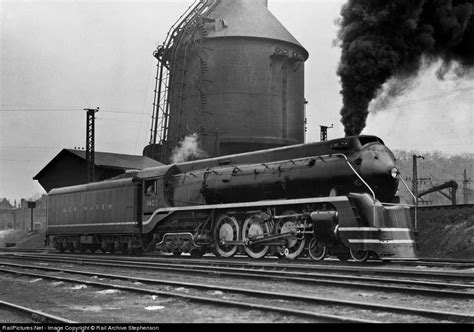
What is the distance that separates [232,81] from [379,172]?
928 inches

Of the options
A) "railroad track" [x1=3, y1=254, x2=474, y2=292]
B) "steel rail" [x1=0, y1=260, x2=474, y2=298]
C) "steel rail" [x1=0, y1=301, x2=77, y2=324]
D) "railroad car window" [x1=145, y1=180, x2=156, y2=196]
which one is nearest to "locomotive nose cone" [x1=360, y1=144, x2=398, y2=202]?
"railroad track" [x1=3, y1=254, x2=474, y2=292]

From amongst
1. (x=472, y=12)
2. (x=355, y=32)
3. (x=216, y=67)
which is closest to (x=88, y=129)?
(x=216, y=67)

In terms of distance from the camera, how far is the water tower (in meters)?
36.0

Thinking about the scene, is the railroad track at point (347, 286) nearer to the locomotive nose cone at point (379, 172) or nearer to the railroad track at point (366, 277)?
the railroad track at point (366, 277)

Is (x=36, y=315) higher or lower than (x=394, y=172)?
lower

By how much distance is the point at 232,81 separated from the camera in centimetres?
3675

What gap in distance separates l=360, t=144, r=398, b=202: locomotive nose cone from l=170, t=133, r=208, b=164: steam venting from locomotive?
2119 cm

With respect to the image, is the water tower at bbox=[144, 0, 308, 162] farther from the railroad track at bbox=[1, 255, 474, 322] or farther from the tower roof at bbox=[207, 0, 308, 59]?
the railroad track at bbox=[1, 255, 474, 322]

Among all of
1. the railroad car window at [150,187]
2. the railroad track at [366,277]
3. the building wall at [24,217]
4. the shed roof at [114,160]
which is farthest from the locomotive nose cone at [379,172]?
the building wall at [24,217]

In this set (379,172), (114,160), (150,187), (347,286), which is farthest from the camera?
(114,160)

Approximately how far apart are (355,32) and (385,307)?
12823mm

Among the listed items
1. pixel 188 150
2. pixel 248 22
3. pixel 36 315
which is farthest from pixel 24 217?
pixel 36 315

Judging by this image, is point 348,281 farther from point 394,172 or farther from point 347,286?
point 394,172

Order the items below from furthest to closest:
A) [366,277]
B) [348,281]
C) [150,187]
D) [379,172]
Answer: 1. [150,187]
2. [379,172]
3. [366,277]
4. [348,281]
